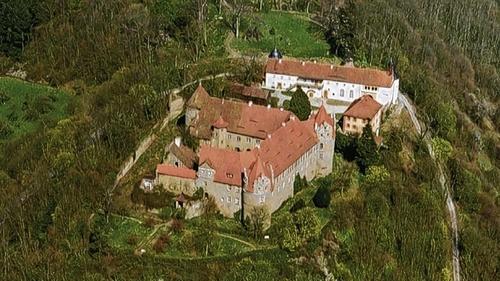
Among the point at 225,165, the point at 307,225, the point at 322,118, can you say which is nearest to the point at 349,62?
the point at 322,118

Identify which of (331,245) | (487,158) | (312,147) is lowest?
(487,158)

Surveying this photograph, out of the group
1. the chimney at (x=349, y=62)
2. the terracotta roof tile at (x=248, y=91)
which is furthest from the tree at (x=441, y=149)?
the terracotta roof tile at (x=248, y=91)

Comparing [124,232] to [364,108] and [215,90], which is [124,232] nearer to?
[215,90]

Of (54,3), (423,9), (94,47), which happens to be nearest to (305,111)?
(94,47)

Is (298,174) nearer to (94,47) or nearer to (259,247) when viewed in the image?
(259,247)

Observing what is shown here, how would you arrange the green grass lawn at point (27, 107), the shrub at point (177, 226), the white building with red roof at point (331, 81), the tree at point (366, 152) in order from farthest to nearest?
the green grass lawn at point (27, 107) → the white building with red roof at point (331, 81) → the tree at point (366, 152) → the shrub at point (177, 226)

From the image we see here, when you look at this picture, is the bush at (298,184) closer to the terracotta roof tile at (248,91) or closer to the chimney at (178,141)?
the chimney at (178,141)

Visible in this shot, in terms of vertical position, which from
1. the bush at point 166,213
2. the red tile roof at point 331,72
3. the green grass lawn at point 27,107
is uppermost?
the red tile roof at point 331,72
